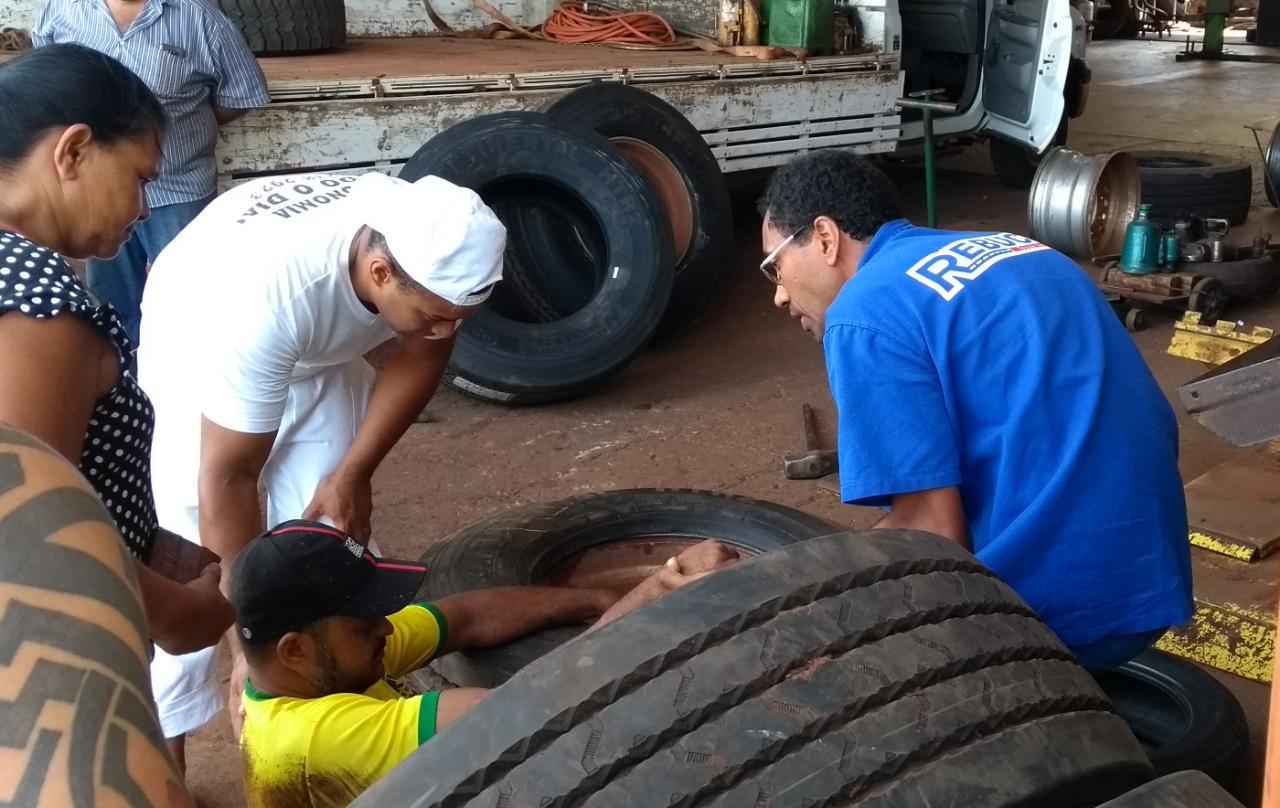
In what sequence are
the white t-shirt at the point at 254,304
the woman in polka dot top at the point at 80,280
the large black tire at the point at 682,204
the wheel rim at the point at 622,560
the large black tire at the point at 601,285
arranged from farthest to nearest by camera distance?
1. the large black tire at the point at 682,204
2. the large black tire at the point at 601,285
3. the wheel rim at the point at 622,560
4. the white t-shirt at the point at 254,304
5. the woman in polka dot top at the point at 80,280

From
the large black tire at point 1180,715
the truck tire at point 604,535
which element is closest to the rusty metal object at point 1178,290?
the large black tire at point 1180,715

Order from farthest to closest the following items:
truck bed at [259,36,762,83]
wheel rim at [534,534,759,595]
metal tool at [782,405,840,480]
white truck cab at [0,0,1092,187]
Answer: truck bed at [259,36,762,83]
white truck cab at [0,0,1092,187]
metal tool at [782,405,840,480]
wheel rim at [534,534,759,595]

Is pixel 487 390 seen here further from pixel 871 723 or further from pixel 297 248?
pixel 871 723

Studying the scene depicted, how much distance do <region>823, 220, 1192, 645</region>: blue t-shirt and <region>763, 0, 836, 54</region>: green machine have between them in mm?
5023

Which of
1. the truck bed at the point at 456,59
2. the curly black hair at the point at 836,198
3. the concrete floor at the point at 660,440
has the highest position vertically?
the curly black hair at the point at 836,198

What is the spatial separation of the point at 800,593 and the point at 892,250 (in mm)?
851

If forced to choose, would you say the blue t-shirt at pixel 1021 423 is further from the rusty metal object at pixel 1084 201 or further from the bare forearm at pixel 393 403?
the rusty metal object at pixel 1084 201

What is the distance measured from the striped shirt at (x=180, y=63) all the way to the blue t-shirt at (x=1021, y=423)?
2.85 meters

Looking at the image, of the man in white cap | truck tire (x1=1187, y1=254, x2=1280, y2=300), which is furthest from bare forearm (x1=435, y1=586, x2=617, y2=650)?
truck tire (x1=1187, y1=254, x2=1280, y2=300)

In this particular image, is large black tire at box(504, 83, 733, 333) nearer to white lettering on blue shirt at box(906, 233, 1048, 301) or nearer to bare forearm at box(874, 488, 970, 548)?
white lettering on blue shirt at box(906, 233, 1048, 301)

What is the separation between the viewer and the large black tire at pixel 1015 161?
893 centimetres

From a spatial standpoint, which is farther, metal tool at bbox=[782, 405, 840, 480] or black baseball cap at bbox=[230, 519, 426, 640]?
metal tool at bbox=[782, 405, 840, 480]

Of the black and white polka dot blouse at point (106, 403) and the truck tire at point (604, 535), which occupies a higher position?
the black and white polka dot blouse at point (106, 403)

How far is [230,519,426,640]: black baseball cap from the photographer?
1.87 metres
